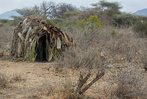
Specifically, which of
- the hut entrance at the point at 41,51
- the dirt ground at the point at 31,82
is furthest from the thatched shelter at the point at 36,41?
the dirt ground at the point at 31,82

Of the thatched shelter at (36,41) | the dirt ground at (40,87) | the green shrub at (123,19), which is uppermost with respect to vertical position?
the green shrub at (123,19)

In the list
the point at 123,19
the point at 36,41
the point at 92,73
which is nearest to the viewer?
the point at 92,73

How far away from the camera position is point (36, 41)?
600 cm

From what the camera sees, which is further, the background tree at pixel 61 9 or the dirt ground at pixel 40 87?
the background tree at pixel 61 9

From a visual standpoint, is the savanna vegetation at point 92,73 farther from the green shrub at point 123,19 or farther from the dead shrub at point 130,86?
the green shrub at point 123,19

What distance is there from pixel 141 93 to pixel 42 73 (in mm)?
2715

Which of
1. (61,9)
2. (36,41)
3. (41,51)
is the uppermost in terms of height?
(61,9)

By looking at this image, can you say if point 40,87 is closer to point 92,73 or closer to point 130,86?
point 92,73

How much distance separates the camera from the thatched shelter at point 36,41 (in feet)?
19.3

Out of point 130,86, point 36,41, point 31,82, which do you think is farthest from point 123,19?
point 130,86

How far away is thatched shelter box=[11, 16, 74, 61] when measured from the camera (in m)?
5.87

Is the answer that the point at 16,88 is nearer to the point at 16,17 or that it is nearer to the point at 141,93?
the point at 141,93

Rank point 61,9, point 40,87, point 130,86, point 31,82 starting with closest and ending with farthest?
1. point 130,86
2. point 40,87
3. point 31,82
4. point 61,9

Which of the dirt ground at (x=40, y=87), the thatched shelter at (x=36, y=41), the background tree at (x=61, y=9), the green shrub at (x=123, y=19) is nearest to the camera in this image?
the dirt ground at (x=40, y=87)
